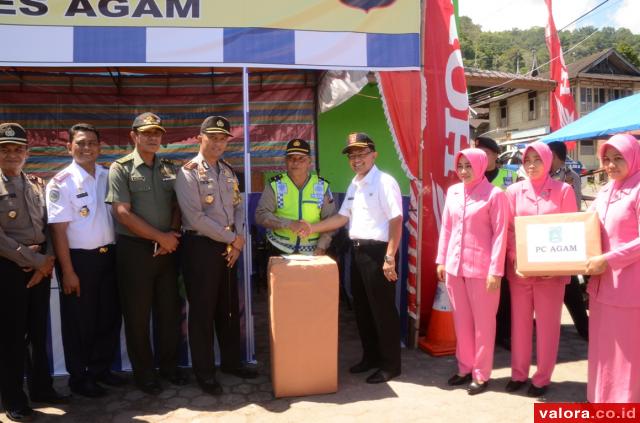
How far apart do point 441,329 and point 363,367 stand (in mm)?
802

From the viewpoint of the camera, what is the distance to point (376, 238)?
331 cm

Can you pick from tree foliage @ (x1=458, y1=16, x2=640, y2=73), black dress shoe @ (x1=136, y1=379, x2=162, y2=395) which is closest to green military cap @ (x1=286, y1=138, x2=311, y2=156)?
black dress shoe @ (x1=136, y1=379, x2=162, y2=395)

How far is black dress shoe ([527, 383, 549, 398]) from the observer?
10.0 feet

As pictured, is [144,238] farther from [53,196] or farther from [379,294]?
[379,294]

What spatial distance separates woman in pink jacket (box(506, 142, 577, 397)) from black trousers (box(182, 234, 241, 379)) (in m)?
1.89

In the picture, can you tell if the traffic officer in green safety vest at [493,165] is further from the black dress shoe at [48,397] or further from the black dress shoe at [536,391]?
the black dress shoe at [48,397]

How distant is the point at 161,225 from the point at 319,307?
1.15 metres

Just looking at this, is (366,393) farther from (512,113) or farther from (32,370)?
(512,113)

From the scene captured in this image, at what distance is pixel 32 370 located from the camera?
118 inches

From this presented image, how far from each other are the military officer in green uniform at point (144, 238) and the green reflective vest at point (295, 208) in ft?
2.38

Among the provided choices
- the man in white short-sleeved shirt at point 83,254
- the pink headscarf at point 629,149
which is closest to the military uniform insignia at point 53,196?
the man in white short-sleeved shirt at point 83,254

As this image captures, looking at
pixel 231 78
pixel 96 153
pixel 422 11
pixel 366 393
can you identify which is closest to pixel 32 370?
pixel 96 153

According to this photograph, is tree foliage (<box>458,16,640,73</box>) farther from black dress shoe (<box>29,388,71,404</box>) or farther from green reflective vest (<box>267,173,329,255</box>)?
black dress shoe (<box>29,388,71,404</box>)

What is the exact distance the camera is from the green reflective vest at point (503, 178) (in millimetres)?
4117
